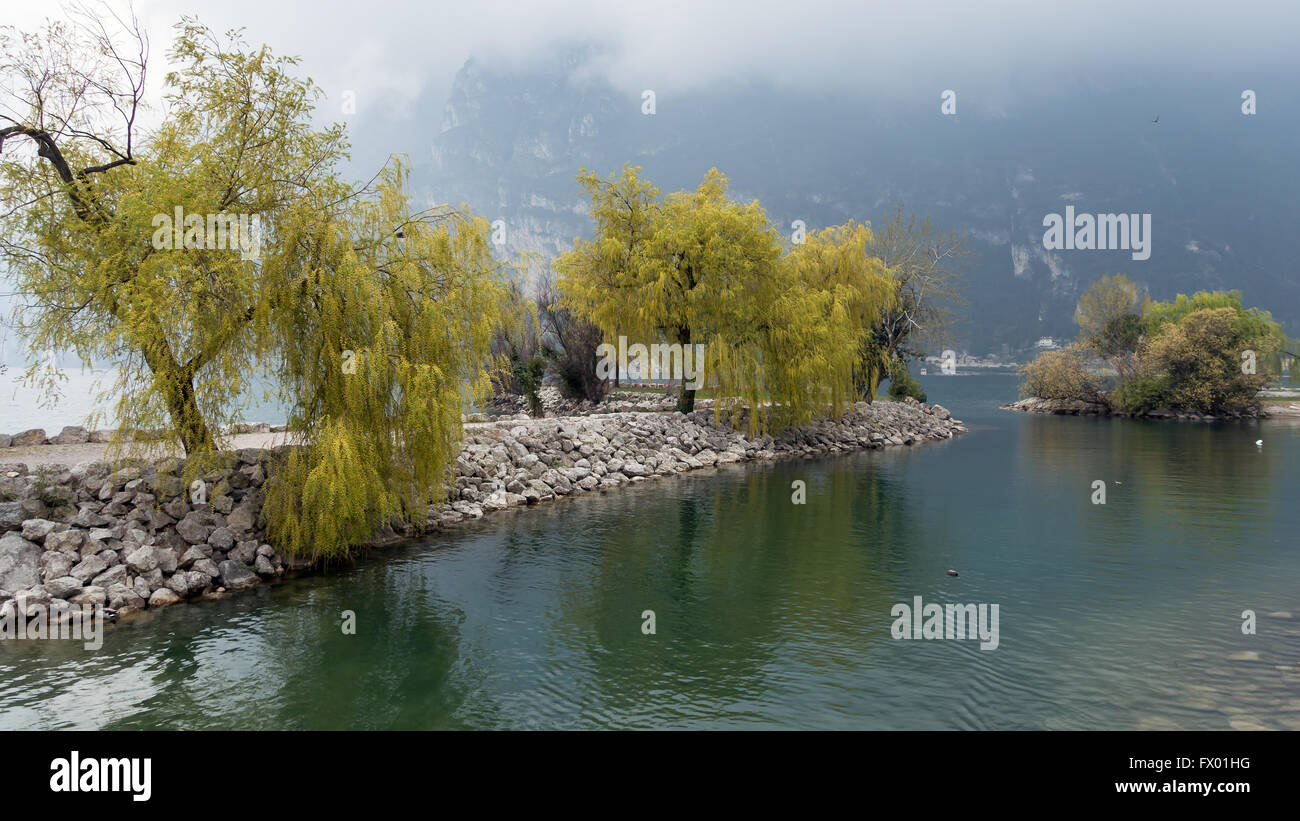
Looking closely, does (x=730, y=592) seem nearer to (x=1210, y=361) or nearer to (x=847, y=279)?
(x=847, y=279)

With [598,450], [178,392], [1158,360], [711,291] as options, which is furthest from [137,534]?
[1158,360]

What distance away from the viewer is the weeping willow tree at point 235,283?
1595 centimetres

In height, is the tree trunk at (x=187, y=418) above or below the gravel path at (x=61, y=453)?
above

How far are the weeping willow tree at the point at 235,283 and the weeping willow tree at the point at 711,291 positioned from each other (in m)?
20.2

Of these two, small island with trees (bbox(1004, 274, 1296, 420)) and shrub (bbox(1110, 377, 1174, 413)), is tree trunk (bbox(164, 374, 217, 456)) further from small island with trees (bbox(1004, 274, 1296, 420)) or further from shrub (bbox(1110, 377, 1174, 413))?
shrub (bbox(1110, 377, 1174, 413))

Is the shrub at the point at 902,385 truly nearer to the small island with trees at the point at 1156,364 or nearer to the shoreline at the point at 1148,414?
the shoreline at the point at 1148,414

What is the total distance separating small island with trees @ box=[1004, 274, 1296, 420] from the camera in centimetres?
6444

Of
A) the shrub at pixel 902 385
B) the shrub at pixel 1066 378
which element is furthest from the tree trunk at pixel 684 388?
the shrub at pixel 1066 378

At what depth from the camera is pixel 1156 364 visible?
6738 cm

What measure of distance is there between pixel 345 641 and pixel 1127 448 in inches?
1815

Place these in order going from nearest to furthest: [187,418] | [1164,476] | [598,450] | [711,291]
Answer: [187,418]
[598,450]
[1164,476]
[711,291]

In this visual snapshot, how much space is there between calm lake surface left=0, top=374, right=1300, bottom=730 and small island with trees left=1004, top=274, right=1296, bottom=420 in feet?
152

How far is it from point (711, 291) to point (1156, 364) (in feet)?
167

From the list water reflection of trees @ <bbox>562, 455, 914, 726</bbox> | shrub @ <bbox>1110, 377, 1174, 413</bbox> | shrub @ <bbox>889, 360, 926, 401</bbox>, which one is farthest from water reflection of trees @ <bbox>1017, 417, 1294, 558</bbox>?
shrub @ <bbox>889, 360, 926, 401</bbox>
